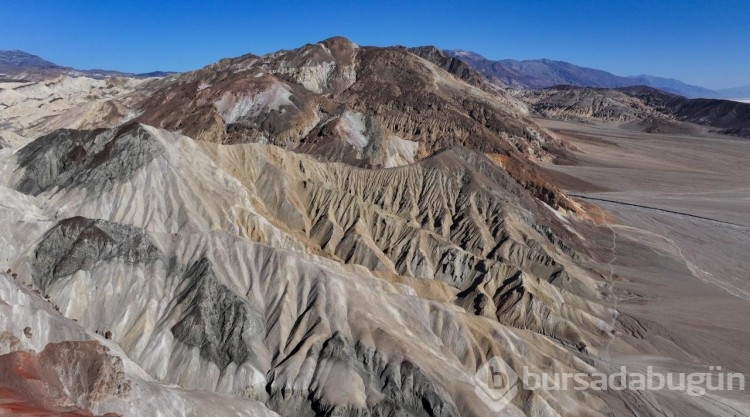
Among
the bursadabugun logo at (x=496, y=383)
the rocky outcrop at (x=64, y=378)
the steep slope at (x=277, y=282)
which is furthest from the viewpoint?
the bursadabugun logo at (x=496, y=383)

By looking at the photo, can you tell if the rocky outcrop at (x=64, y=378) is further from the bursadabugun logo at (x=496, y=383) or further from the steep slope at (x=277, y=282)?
the bursadabugun logo at (x=496, y=383)

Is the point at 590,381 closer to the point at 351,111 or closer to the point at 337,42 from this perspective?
the point at 351,111

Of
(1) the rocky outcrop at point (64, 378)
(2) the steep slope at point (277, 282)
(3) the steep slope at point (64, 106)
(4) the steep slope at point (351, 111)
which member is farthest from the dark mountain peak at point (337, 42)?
(1) the rocky outcrop at point (64, 378)

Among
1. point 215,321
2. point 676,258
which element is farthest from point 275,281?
point 676,258

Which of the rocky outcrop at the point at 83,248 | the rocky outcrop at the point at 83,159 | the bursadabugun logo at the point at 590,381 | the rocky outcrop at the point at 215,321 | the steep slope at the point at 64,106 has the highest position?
the steep slope at the point at 64,106

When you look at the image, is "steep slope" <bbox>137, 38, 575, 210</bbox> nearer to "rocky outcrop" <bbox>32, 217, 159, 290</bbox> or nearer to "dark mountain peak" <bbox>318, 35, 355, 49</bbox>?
"dark mountain peak" <bbox>318, 35, 355, 49</bbox>

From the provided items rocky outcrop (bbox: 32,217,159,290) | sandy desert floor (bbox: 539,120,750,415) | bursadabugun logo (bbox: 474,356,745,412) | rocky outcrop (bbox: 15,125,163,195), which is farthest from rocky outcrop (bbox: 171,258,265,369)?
sandy desert floor (bbox: 539,120,750,415)

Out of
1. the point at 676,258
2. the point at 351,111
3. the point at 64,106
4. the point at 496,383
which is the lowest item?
the point at 676,258
